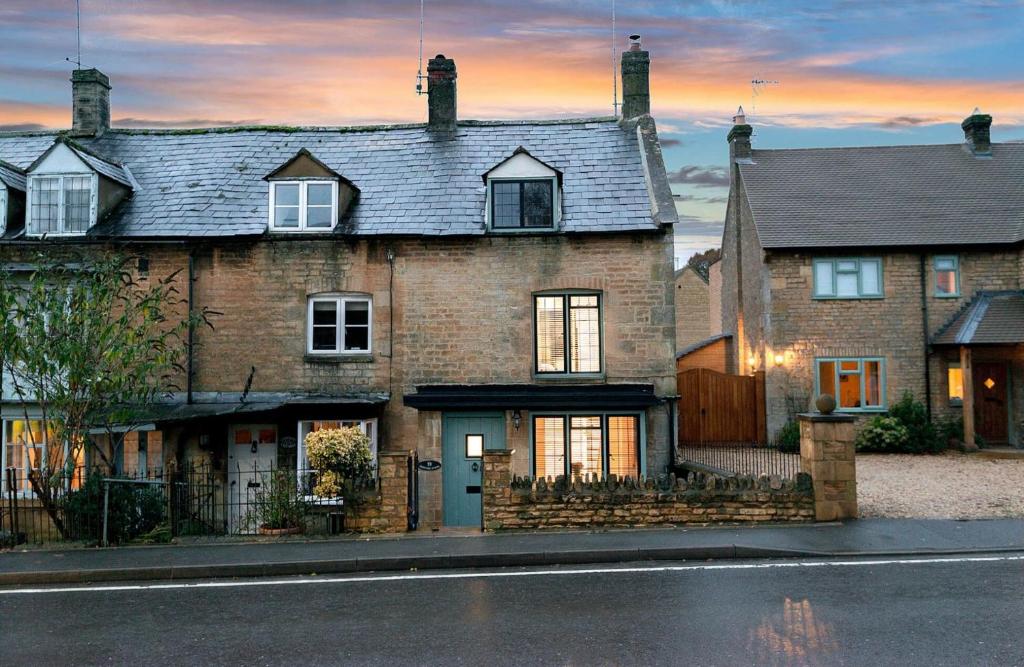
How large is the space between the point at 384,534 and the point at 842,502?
7.78 metres

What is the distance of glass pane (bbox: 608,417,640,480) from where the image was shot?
1814 centimetres

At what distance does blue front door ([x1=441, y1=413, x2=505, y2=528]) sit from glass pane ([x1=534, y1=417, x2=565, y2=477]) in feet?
2.82

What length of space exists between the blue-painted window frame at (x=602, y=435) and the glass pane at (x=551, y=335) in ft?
4.01

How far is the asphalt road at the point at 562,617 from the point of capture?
7.63m

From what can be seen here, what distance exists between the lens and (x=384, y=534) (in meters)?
13.6

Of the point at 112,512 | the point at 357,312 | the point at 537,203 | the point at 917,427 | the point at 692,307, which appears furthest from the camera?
the point at 692,307

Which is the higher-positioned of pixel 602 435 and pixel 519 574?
pixel 602 435

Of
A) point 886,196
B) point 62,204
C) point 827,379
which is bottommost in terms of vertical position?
point 827,379

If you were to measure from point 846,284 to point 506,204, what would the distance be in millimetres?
12420

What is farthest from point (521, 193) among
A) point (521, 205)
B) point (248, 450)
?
point (248, 450)

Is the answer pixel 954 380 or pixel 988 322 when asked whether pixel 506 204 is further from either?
pixel 954 380

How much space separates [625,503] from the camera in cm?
1357

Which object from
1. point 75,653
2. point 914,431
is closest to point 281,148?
point 75,653

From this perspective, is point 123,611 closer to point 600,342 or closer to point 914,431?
point 600,342
